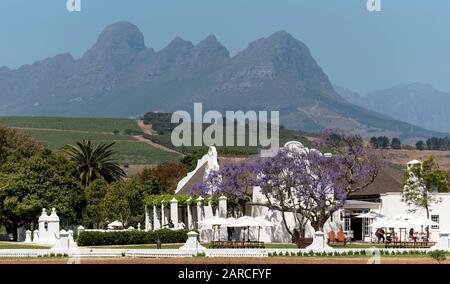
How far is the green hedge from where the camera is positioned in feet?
222

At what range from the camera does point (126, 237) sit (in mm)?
68625

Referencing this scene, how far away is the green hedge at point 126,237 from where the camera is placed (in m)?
67.6

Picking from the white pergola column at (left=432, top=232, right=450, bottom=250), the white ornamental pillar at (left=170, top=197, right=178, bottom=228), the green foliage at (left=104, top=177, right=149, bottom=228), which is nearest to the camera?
the white pergola column at (left=432, top=232, right=450, bottom=250)

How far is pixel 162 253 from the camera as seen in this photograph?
→ 2018 inches

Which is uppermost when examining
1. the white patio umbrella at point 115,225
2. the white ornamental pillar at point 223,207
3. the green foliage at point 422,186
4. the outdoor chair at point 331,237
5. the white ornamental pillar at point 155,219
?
the green foliage at point 422,186

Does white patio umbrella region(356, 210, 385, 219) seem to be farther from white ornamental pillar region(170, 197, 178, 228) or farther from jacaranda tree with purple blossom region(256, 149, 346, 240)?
white ornamental pillar region(170, 197, 178, 228)

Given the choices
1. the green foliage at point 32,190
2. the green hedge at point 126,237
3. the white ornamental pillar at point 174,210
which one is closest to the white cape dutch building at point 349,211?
the white ornamental pillar at point 174,210

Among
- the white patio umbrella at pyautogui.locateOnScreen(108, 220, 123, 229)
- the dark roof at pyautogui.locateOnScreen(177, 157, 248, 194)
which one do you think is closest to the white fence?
the dark roof at pyautogui.locateOnScreen(177, 157, 248, 194)

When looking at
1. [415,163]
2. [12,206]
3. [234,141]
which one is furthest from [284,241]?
[234,141]

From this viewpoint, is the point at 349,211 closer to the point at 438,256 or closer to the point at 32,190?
the point at 32,190

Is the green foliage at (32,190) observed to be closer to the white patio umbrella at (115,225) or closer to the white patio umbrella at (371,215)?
the white patio umbrella at (115,225)

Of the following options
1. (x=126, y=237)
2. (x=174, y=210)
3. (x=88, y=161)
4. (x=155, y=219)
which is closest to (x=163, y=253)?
(x=126, y=237)
